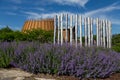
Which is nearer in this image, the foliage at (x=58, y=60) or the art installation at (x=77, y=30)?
the foliage at (x=58, y=60)

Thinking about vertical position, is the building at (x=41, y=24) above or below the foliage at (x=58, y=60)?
above

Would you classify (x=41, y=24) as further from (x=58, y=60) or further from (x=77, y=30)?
(x=58, y=60)

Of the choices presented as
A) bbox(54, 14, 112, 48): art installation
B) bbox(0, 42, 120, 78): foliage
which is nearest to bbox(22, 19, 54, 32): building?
bbox(54, 14, 112, 48): art installation

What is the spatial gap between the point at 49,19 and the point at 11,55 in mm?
9309

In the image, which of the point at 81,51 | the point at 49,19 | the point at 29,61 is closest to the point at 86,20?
the point at 49,19

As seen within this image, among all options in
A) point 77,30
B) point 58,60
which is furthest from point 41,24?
point 58,60

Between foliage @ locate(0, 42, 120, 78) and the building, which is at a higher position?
the building

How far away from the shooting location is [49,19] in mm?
14820

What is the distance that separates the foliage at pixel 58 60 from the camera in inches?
204

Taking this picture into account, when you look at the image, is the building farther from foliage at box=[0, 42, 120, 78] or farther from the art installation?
foliage at box=[0, 42, 120, 78]

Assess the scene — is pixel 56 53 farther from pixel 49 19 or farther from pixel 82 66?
pixel 49 19

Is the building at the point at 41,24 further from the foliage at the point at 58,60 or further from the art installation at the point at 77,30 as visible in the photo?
the foliage at the point at 58,60

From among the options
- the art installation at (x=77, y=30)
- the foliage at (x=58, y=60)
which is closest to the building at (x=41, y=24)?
the art installation at (x=77, y=30)

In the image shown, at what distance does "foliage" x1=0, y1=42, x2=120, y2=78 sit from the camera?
5176 mm
